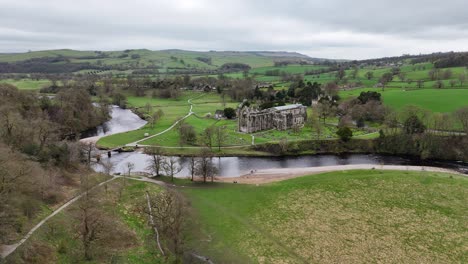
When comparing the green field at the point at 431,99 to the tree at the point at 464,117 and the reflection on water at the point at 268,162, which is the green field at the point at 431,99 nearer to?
the tree at the point at 464,117

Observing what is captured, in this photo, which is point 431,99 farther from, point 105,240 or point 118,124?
point 105,240

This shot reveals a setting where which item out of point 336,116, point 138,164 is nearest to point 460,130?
point 336,116

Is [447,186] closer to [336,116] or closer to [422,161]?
[422,161]

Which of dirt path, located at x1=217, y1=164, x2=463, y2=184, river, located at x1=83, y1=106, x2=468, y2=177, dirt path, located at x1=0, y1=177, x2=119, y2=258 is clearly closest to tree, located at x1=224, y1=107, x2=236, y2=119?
river, located at x1=83, y1=106, x2=468, y2=177

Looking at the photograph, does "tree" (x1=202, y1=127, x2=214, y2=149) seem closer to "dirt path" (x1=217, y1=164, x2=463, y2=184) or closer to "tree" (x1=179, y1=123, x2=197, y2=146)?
"tree" (x1=179, y1=123, x2=197, y2=146)

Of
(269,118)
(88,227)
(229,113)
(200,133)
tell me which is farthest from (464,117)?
(88,227)

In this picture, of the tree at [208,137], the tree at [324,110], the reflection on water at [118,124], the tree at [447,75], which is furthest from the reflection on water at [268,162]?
the tree at [447,75]
